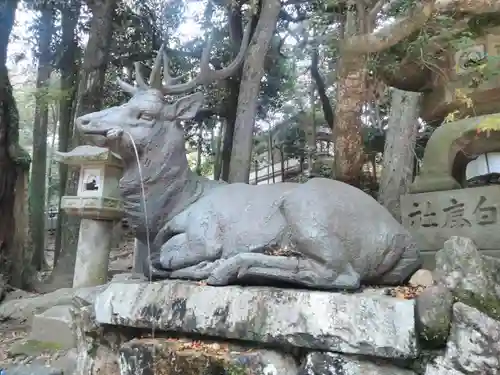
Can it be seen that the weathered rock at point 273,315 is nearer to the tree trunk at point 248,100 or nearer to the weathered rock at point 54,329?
the weathered rock at point 54,329

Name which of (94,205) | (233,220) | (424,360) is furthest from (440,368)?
(94,205)

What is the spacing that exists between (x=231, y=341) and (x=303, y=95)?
48.1 feet

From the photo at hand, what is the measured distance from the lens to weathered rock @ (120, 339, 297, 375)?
7.84 feet

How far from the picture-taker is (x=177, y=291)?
8.95 feet

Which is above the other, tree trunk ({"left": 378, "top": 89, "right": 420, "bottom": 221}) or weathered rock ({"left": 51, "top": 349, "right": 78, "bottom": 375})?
tree trunk ({"left": 378, "top": 89, "right": 420, "bottom": 221})

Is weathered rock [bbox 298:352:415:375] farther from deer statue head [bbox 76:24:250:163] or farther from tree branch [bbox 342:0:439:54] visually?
tree branch [bbox 342:0:439:54]

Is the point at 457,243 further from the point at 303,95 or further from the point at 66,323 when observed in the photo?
the point at 303,95

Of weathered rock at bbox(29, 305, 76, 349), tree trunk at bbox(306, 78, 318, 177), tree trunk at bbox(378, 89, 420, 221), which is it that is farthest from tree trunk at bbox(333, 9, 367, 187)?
tree trunk at bbox(306, 78, 318, 177)

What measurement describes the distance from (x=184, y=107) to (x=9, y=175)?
21.7 ft

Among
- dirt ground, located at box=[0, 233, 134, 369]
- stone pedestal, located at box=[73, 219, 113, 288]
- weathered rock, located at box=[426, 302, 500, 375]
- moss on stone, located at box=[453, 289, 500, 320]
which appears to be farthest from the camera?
stone pedestal, located at box=[73, 219, 113, 288]

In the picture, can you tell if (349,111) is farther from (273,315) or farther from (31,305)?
(31,305)

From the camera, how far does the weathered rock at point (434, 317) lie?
7.11 feet

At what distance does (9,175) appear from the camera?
8766 millimetres

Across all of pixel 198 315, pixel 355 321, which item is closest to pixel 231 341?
pixel 198 315
